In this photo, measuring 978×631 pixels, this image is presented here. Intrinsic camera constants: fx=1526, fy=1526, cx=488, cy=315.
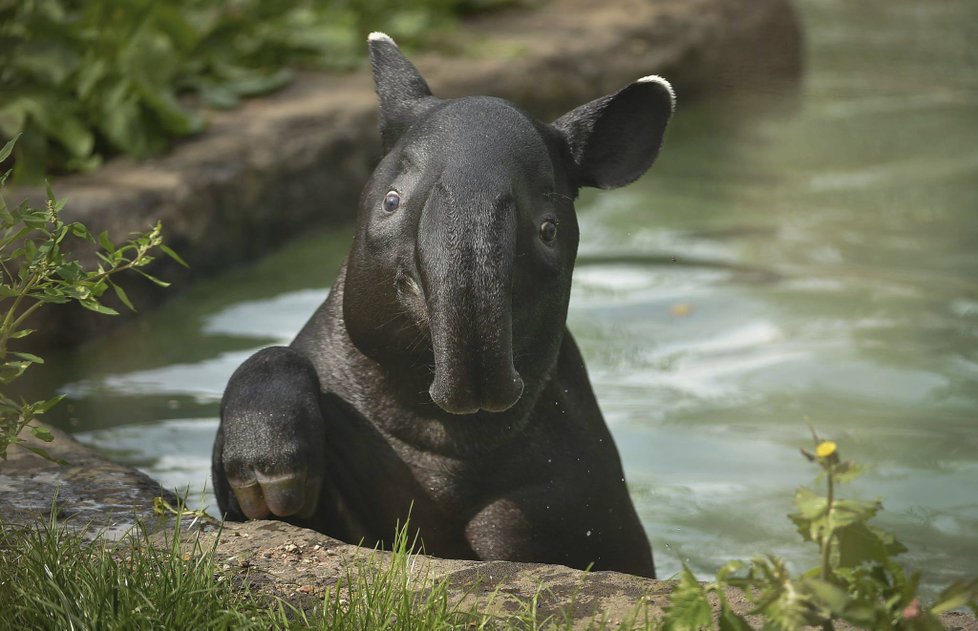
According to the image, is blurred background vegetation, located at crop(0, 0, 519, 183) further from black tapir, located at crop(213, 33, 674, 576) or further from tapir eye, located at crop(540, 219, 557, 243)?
tapir eye, located at crop(540, 219, 557, 243)

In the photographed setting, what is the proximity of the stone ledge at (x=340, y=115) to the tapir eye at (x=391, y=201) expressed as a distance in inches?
133

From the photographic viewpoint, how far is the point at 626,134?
13.8 feet

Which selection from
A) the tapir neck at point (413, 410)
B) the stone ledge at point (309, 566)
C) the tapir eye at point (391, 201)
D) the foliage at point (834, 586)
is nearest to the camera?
the foliage at point (834, 586)

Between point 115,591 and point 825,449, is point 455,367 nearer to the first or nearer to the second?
point 115,591

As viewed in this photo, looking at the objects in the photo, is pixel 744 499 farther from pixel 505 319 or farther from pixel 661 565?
pixel 505 319

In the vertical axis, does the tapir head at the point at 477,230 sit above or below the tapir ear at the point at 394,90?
below

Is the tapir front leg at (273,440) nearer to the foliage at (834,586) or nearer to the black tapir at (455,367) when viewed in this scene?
the black tapir at (455,367)

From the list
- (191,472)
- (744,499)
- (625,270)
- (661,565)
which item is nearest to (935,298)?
(625,270)

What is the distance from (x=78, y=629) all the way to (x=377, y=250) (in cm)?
118

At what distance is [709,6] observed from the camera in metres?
12.9

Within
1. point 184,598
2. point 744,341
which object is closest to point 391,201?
point 184,598

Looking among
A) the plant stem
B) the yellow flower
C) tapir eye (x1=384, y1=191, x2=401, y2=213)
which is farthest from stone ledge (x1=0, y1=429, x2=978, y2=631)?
tapir eye (x1=384, y1=191, x2=401, y2=213)

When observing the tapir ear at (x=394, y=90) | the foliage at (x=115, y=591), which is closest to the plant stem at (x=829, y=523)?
the foliage at (x=115, y=591)

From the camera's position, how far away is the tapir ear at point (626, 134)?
4156mm
